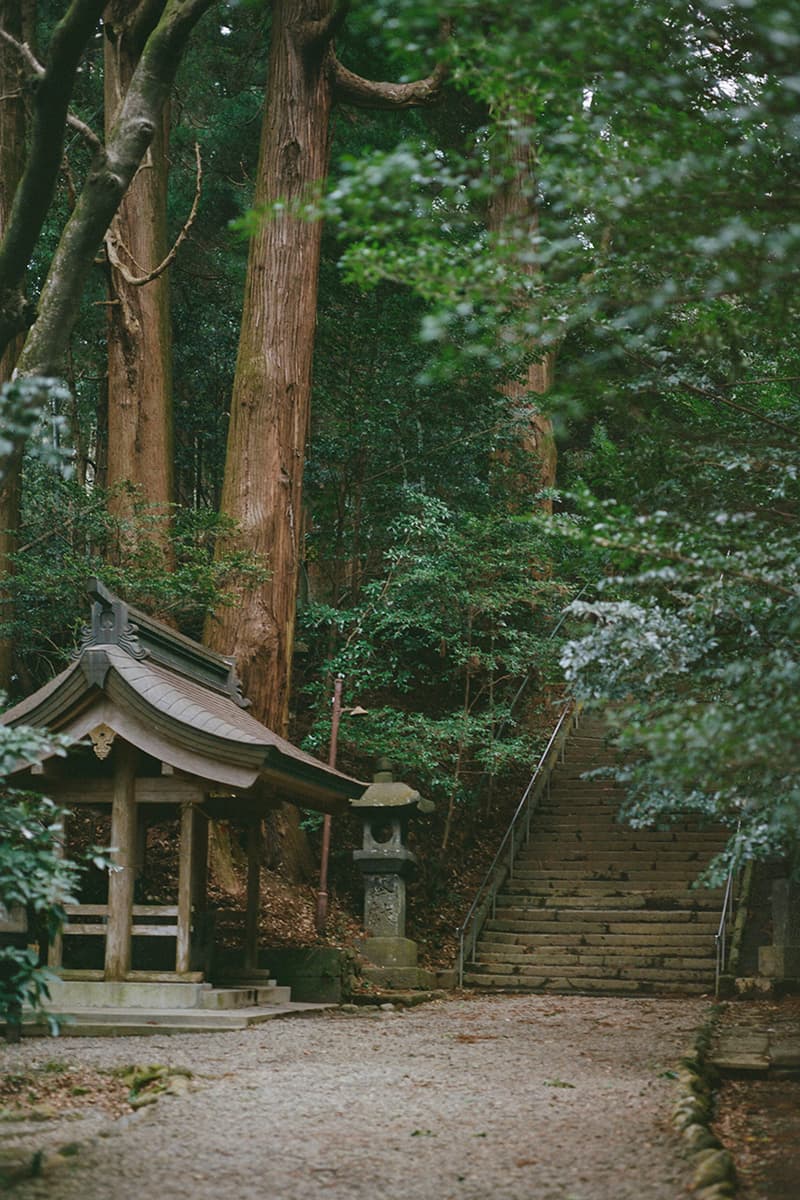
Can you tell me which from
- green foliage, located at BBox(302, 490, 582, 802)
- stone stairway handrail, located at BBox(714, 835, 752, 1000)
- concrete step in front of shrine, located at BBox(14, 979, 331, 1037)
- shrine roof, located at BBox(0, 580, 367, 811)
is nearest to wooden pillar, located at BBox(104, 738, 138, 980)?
concrete step in front of shrine, located at BBox(14, 979, 331, 1037)

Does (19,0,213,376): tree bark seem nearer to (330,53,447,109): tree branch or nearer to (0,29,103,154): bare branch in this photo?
(0,29,103,154): bare branch

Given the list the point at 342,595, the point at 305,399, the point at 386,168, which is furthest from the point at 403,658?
the point at 386,168

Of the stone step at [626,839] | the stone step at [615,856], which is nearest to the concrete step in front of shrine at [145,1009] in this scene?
the stone step at [615,856]

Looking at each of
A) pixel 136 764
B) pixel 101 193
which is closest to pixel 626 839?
pixel 136 764

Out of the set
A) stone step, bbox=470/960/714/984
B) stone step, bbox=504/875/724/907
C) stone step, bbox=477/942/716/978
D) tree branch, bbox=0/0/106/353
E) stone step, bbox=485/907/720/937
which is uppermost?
tree branch, bbox=0/0/106/353

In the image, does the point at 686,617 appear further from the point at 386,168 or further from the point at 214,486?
the point at 214,486

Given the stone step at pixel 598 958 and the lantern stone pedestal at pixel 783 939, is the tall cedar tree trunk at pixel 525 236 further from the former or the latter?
the stone step at pixel 598 958

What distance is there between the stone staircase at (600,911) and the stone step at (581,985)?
0.4 inches

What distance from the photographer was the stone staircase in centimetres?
1229

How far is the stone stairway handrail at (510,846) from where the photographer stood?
43.4ft

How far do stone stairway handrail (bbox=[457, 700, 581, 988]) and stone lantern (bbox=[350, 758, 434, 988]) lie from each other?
100 centimetres

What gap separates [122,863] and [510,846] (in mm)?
7287

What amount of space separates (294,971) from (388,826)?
1.91 m

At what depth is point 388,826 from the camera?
1186 centimetres
